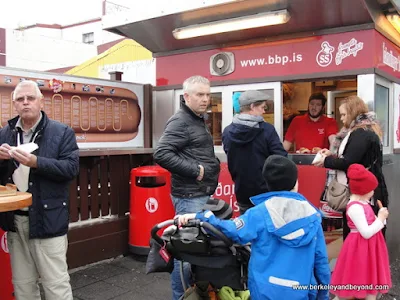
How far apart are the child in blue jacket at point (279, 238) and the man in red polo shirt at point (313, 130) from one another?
2.85 meters

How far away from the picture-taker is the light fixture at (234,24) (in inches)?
172

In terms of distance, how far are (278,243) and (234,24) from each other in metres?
3.03

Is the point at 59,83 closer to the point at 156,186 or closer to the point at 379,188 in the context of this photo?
the point at 156,186

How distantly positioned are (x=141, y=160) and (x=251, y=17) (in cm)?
237

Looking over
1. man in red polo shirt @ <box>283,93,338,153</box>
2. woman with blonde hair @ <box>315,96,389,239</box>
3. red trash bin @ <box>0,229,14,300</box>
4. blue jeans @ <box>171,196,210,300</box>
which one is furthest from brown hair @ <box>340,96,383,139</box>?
red trash bin @ <box>0,229,14,300</box>

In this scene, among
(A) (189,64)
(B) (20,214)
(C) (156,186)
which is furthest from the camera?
(A) (189,64)

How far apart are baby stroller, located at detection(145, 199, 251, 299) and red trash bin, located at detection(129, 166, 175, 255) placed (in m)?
2.74

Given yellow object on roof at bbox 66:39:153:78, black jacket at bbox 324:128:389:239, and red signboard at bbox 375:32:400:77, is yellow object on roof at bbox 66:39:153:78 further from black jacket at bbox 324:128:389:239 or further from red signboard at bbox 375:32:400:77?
black jacket at bbox 324:128:389:239

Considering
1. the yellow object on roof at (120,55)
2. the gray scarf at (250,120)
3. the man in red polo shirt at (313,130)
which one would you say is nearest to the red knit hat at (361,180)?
the gray scarf at (250,120)

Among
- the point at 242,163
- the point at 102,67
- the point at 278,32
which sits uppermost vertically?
the point at 102,67

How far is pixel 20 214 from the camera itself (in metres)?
2.93

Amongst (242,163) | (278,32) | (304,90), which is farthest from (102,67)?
(242,163)

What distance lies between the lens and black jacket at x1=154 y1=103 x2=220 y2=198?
10.2ft

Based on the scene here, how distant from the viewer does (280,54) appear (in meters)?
4.80
